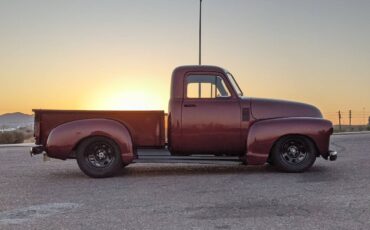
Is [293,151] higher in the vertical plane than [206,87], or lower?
lower

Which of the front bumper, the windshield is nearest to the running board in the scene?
the windshield

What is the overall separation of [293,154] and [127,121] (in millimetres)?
3270

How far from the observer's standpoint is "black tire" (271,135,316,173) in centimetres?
1090

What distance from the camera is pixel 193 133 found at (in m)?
11.0

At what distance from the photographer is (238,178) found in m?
10.4

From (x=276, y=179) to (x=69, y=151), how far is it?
12.8 ft

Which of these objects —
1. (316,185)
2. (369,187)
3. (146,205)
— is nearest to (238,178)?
(316,185)

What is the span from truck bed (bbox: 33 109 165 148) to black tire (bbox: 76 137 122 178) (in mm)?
447

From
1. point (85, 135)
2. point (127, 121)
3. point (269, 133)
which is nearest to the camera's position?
point (85, 135)

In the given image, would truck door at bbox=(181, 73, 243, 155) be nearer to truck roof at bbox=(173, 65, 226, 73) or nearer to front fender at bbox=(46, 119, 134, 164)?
truck roof at bbox=(173, 65, 226, 73)

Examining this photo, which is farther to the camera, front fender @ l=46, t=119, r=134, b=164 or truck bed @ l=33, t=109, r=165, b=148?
truck bed @ l=33, t=109, r=165, b=148

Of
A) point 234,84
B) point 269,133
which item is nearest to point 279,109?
point 269,133

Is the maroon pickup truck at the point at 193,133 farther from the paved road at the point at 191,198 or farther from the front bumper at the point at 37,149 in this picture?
the paved road at the point at 191,198

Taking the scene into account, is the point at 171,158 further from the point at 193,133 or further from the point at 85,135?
the point at 85,135
